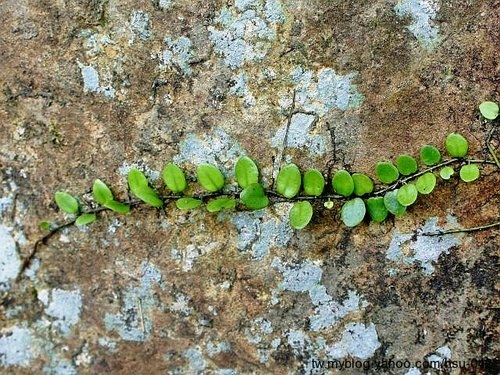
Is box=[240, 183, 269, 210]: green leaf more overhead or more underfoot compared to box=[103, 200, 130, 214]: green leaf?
more underfoot

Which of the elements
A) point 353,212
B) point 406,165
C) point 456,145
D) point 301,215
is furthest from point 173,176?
point 456,145

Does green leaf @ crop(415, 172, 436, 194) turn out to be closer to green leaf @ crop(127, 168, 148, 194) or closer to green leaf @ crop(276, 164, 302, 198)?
green leaf @ crop(276, 164, 302, 198)

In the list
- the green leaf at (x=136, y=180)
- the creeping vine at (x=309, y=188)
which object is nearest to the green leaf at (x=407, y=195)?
the creeping vine at (x=309, y=188)

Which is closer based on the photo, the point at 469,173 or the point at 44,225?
the point at 469,173

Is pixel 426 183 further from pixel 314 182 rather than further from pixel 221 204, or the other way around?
pixel 221 204

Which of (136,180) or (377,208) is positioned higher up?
(136,180)

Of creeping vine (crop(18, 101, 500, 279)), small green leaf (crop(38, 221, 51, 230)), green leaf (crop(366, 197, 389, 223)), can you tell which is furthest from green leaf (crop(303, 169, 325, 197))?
small green leaf (crop(38, 221, 51, 230))
